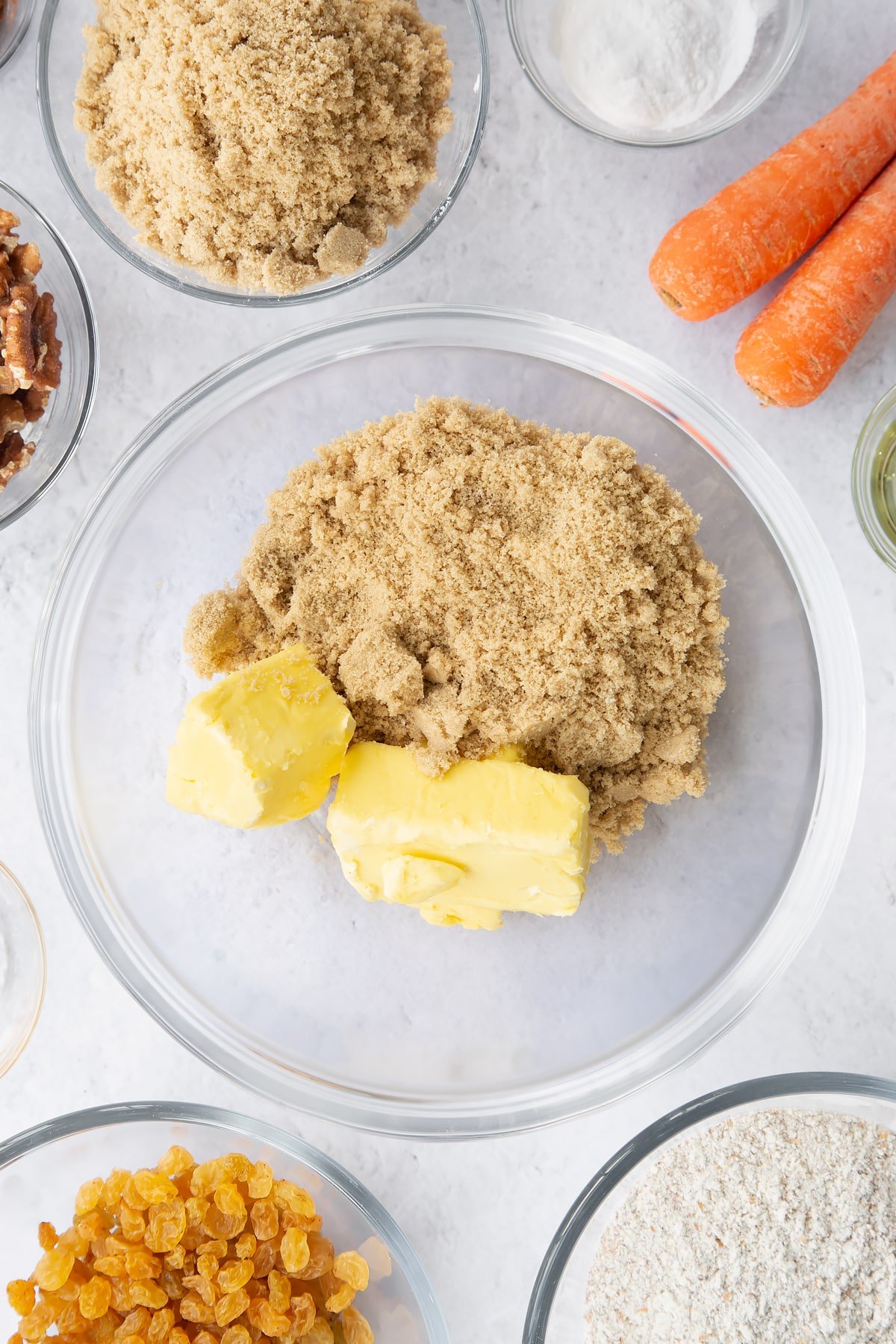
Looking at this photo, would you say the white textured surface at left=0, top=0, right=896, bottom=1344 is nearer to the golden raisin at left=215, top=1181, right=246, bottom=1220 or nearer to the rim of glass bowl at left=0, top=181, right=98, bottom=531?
the rim of glass bowl at left=0, top=181, right=98, bottom=531

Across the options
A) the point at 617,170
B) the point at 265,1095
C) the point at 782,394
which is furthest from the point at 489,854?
A: the point at 617,170

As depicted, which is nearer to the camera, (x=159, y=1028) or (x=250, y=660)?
(x=250, y=660)

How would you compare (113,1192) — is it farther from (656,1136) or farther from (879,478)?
(879,478)

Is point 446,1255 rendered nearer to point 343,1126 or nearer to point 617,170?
point 343,1126

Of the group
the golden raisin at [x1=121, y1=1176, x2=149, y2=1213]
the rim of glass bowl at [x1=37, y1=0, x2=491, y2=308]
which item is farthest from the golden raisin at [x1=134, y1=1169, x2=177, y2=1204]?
the rim of glass bowl at [x1=37, y1=0, x2=491, y2=308]

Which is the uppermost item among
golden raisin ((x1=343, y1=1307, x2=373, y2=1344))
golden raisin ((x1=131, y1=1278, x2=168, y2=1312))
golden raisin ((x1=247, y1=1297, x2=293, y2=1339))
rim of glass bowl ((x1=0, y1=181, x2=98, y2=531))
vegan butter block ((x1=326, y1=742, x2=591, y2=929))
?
rim of glass bowl ((x1=0, y1=181, x2=98, y2=531))

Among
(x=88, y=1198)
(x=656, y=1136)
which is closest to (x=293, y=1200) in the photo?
(x=88, y=1198)
